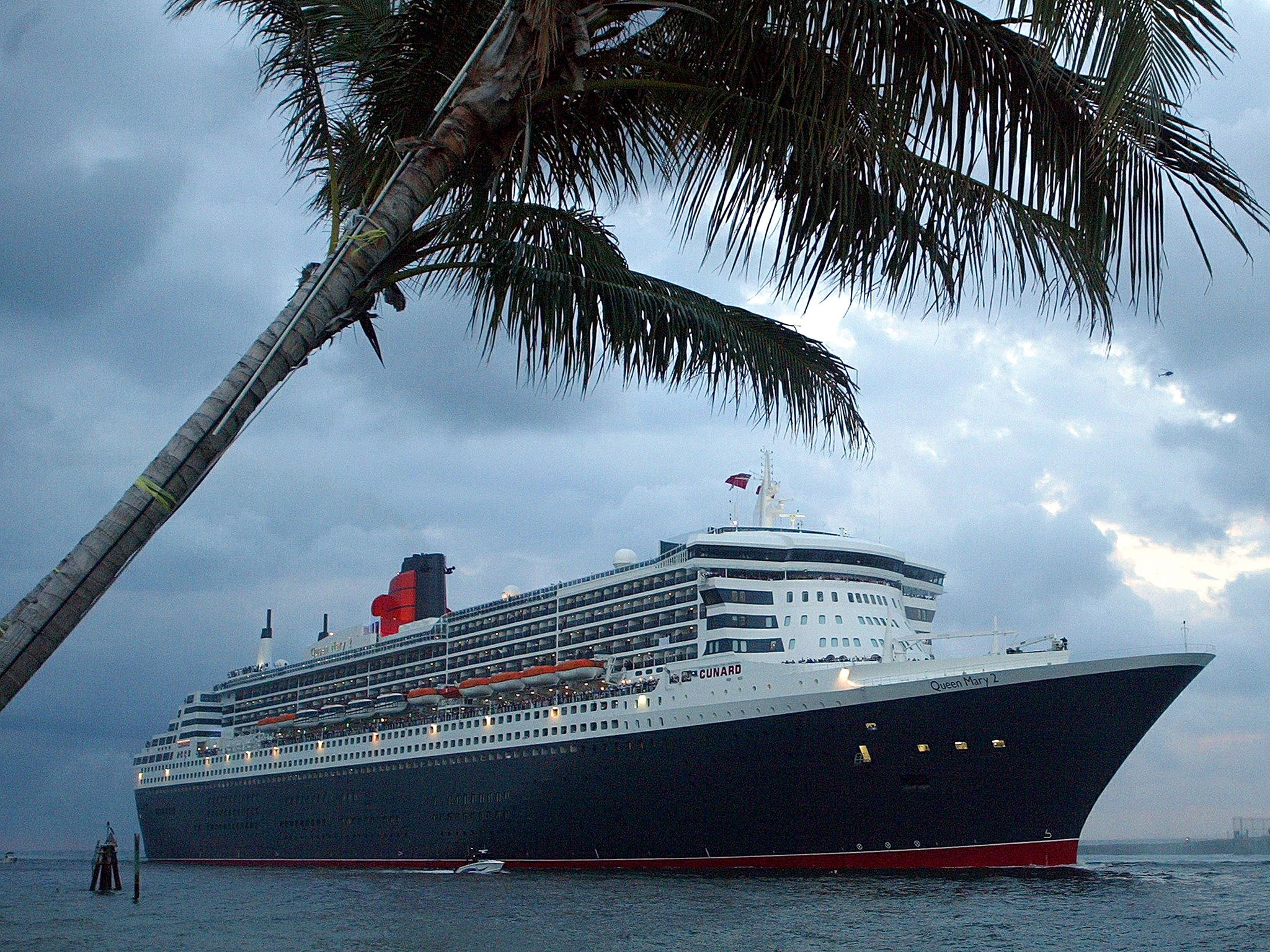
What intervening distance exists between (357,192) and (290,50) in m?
0.62

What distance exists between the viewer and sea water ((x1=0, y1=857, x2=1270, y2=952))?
57.8 ft

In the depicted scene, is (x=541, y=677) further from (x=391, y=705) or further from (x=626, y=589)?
(x=391, y=705)

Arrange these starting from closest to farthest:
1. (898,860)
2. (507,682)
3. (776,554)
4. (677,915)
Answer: (677,915), (898,860), (776,554), (507,682)

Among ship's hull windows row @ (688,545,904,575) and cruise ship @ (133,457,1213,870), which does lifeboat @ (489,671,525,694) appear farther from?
ship's hull windows row @ (688,545,904,575)

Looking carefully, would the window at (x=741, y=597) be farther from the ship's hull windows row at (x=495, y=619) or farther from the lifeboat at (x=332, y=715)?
the lifeboat at (x=332, y=715)

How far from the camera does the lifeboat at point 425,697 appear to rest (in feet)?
134

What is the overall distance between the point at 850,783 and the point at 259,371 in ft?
83.0

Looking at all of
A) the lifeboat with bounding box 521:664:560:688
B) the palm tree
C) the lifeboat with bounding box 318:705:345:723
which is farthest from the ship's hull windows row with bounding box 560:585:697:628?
the palm tree

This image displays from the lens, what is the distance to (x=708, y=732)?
29.4 m

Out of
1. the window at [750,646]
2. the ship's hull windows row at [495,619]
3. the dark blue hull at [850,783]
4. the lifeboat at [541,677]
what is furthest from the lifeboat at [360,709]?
the window at [750,646]

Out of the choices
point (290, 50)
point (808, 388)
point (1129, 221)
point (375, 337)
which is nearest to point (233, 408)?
point (375, 337)

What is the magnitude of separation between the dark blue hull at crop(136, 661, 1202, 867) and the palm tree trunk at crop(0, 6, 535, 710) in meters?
24.6

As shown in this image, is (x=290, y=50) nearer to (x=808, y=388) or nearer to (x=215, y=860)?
(x=808, y=388)

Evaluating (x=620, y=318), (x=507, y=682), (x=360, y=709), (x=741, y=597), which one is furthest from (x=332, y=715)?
(x=620, y=318)
